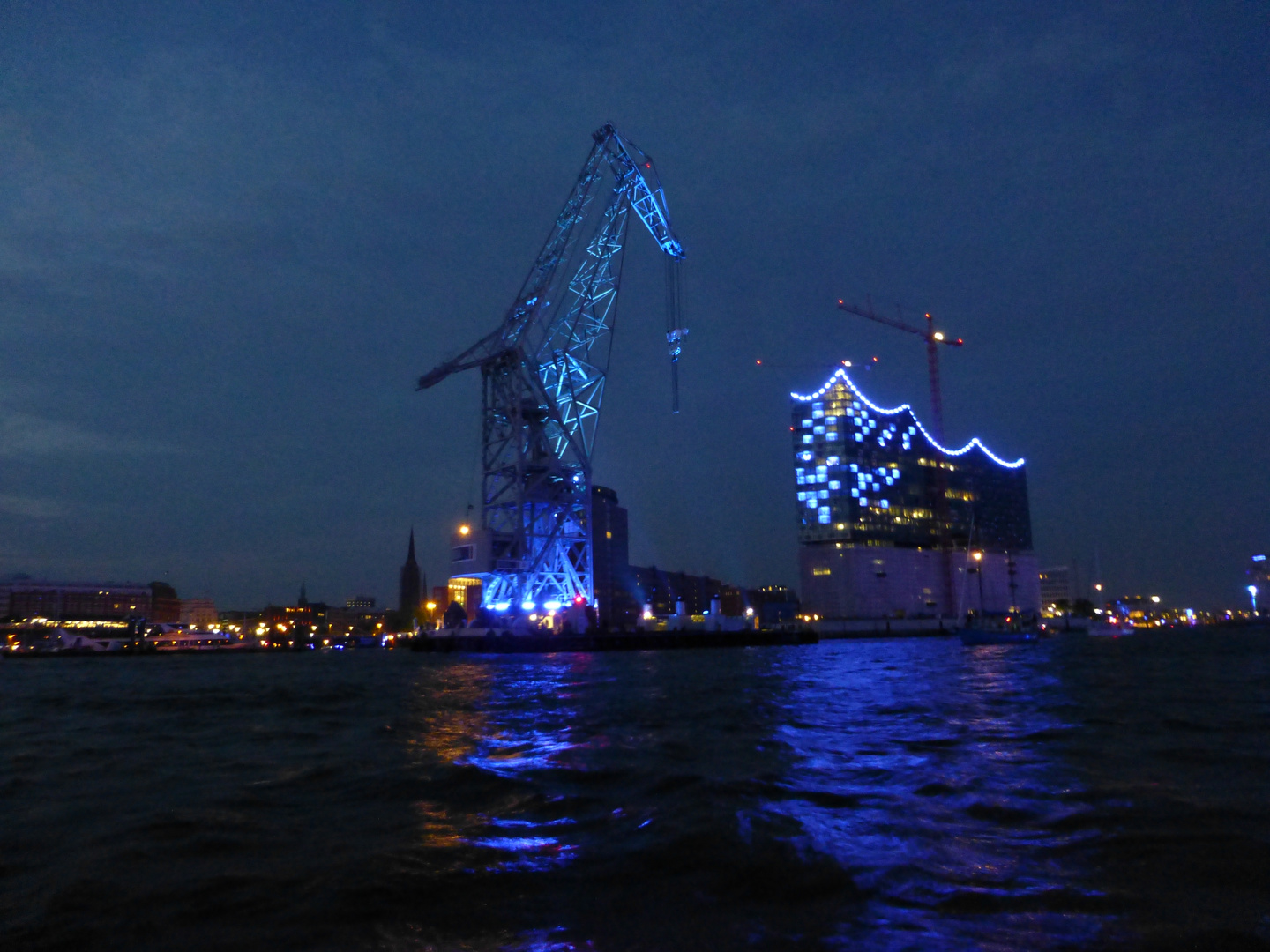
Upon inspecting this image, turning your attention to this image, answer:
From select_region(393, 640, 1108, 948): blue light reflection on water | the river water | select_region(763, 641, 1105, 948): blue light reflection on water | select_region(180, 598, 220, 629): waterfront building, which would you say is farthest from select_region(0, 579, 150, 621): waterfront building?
select_region(763, 641, 1105, 948): blue light reflection on water

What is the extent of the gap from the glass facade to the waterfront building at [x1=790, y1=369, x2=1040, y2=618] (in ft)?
0.40

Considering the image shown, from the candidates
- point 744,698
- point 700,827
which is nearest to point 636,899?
point 700,827

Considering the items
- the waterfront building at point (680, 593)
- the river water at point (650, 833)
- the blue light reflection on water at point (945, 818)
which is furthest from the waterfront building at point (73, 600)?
the blue light reflection on water at point (945, 818)

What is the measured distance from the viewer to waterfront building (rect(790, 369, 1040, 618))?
88688 mm

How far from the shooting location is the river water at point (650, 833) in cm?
399

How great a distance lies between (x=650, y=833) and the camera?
5.74 metres

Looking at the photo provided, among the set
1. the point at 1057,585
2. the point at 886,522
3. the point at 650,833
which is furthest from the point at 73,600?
the point at 1057,585

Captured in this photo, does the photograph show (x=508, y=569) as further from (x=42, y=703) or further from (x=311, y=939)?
(x=311, y=939)

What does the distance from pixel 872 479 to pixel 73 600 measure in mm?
106889

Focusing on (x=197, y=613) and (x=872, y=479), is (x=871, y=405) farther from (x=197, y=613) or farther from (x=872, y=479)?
(x=197, y=613)

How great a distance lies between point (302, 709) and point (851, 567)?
77389 millimetres

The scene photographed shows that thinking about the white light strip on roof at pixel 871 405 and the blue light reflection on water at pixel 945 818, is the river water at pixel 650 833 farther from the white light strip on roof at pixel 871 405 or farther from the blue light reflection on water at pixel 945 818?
the white light strip on roof at pixel 871 405

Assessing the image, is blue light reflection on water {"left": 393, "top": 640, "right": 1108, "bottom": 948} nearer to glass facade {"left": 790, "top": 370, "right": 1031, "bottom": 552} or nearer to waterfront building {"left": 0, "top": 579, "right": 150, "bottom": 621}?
glass facade {"left": 790, "top": 370, "right": 1031, "bottom": 552}

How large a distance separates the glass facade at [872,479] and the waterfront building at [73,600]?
8960 centimetres
